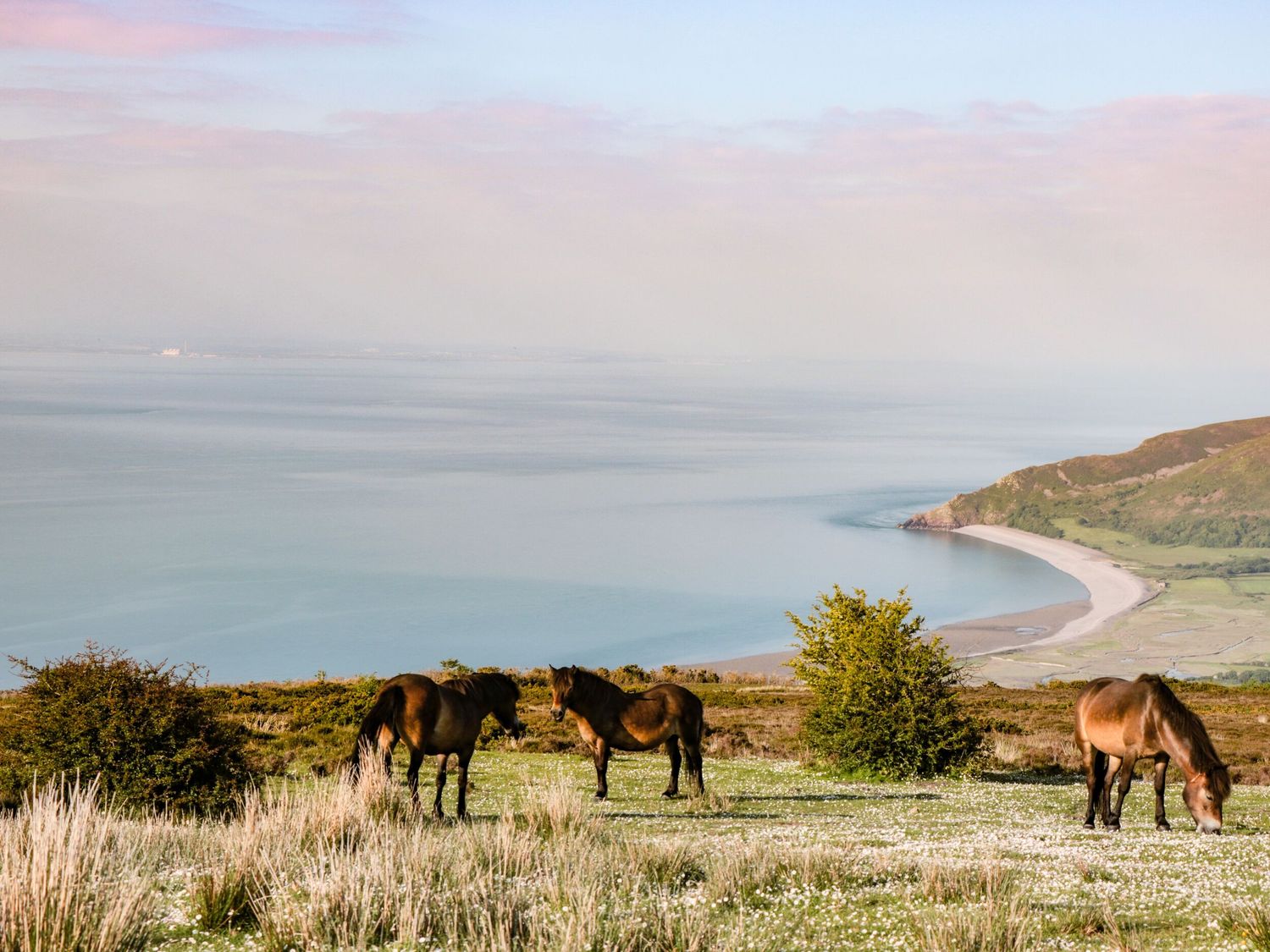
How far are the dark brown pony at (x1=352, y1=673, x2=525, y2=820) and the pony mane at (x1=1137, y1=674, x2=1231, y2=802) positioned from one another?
761 centimetres

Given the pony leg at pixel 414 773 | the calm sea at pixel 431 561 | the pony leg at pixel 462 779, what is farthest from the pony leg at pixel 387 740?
the calm sea at pixel 431 561

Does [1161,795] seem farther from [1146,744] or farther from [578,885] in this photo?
[578,885]

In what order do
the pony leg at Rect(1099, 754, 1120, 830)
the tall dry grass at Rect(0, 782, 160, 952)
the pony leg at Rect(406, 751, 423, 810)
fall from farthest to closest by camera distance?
the pony leg at Rect(1099, 754, 1120, 830) < the pony leg at Rect(406, 751, 423, 810) < the tall dry grass at Rect(0, 782, 160, 952)

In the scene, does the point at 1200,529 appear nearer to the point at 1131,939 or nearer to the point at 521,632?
the point at 521,632

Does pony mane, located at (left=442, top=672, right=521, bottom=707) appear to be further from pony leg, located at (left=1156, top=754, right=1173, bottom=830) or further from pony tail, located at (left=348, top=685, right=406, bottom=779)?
pony leg, located at (left=1156, top=754, right=1173, bottom=830)

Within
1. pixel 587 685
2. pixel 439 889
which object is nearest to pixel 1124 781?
pixel 587 685

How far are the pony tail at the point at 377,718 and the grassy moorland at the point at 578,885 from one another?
3.63 ft

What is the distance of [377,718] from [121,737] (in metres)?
3.55

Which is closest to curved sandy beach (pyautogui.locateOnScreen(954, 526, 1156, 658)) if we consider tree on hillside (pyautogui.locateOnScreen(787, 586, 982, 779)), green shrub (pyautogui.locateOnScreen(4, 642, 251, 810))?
tree on hillside (pyautogui.locateOnScreen(787, 586, 982, 779))

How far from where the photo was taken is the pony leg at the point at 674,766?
1529 centimetres

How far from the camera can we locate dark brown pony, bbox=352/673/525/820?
40.6ft

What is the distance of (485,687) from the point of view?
44.2 ft

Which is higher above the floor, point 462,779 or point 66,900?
point 66,900

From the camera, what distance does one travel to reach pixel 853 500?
17175cm
